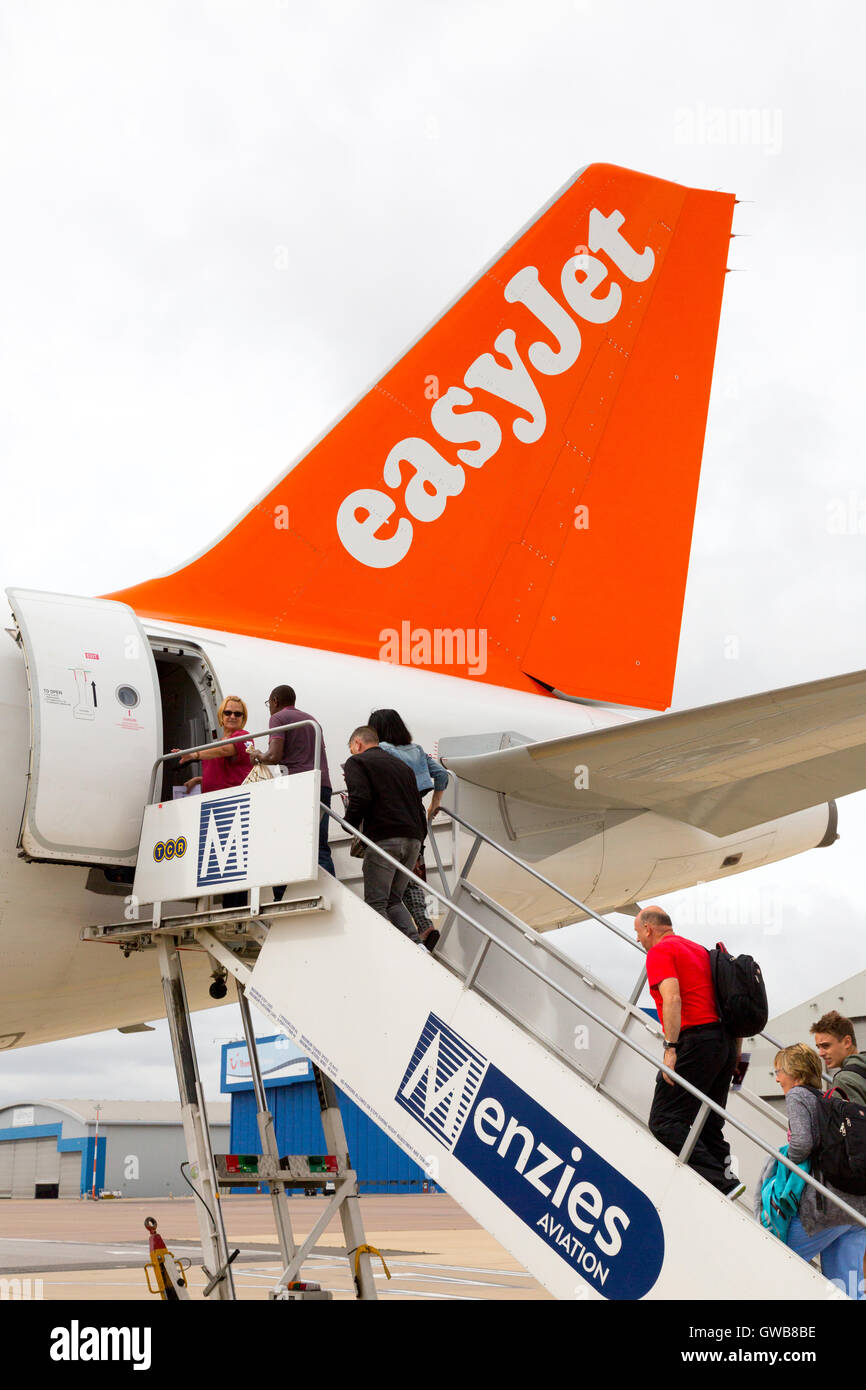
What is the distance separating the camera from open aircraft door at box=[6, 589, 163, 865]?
7.62m

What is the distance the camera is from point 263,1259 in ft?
55.8

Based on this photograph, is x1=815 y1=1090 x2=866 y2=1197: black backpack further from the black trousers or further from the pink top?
the pink top

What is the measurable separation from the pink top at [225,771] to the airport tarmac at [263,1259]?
3.69m

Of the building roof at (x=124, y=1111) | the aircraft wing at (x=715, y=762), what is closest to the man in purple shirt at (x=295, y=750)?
the aircraft wing at (x=715, y=762)

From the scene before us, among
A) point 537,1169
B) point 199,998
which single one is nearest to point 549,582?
point 199,998

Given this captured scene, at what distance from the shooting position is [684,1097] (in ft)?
20.9

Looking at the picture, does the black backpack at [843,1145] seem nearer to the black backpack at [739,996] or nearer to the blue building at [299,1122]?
the black backpack at [739,996]

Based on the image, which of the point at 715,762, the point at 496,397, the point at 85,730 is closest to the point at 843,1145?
the point at 715,762

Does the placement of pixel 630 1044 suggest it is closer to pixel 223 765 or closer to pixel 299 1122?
pixel 223 765

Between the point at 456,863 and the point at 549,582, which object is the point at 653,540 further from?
the point at 456,863

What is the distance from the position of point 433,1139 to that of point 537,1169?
60 cm

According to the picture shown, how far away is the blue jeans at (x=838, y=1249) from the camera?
6.66 metres

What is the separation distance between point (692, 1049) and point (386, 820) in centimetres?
223
